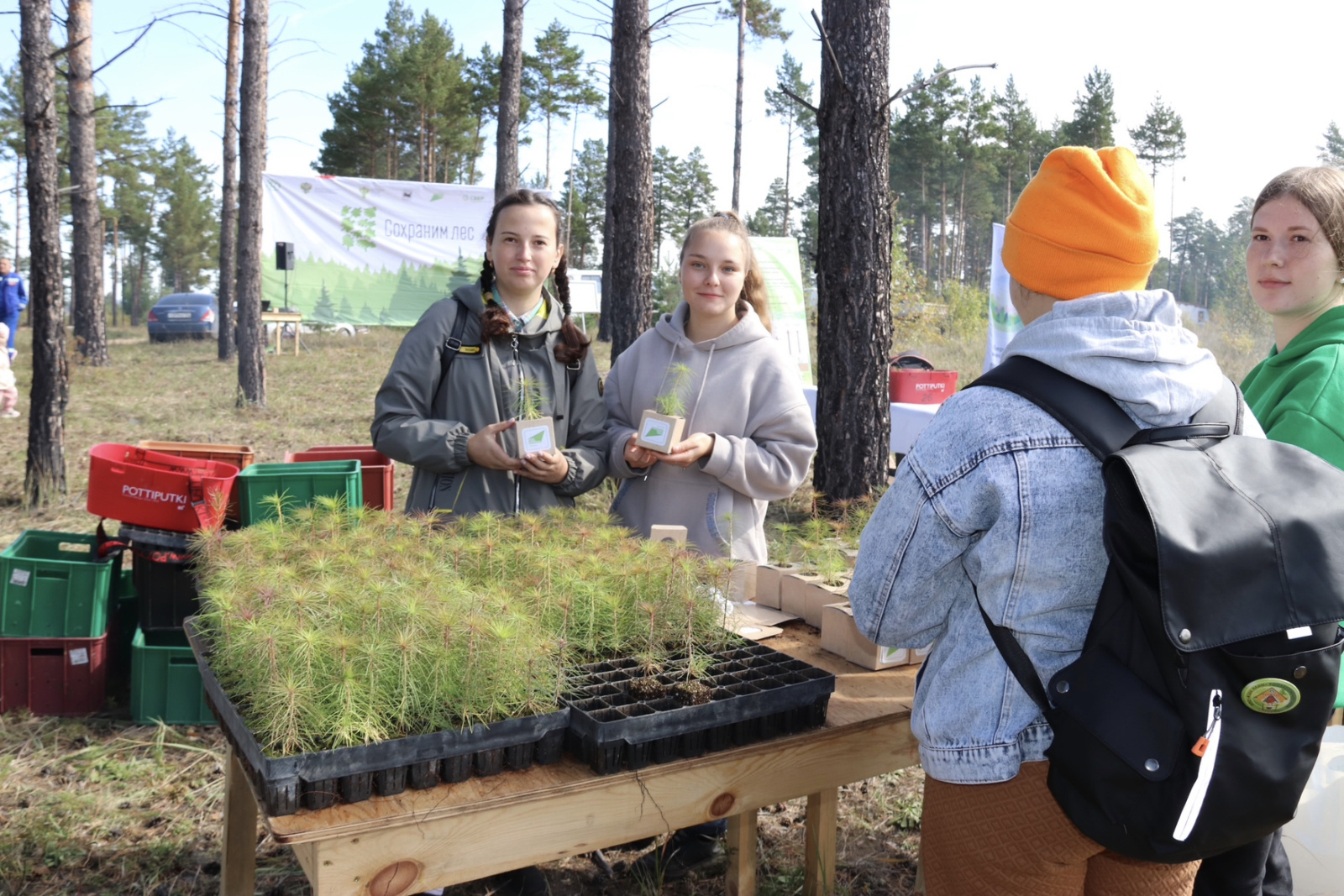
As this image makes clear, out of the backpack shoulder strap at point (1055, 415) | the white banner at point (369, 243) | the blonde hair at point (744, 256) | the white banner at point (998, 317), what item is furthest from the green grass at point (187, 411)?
the backpack shoulder strap at point (1055, 415)

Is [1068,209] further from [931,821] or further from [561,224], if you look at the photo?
[561,224]

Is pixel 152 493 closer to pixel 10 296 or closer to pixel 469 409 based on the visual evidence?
pixel 469 409

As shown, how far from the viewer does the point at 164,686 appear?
10.7 ft

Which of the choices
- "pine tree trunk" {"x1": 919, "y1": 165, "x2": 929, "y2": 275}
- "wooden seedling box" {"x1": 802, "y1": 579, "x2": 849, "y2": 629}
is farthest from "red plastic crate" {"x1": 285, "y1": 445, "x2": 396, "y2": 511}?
"pine tree trunk" {"x1": 919, "y1": 165, "x2": 929, "y2": 275}

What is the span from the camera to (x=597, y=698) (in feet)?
4.88

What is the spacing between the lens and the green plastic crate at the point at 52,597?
10.4 feet

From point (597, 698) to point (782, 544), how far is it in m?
1.15

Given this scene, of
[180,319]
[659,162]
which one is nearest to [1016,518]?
[180,319]

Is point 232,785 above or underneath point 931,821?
underneath

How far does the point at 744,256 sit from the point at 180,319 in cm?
2120

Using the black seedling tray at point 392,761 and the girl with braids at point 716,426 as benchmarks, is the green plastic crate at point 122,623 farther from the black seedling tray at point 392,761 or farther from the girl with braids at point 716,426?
the black seedling tray at point 392,761

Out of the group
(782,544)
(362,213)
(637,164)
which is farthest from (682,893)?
(362,213)

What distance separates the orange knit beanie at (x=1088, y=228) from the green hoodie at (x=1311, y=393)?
73 cm

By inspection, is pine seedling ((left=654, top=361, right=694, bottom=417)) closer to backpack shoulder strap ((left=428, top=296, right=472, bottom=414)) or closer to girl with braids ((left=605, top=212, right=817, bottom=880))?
girl with braids ((left=605, top=212, right=817, bottom=880))
